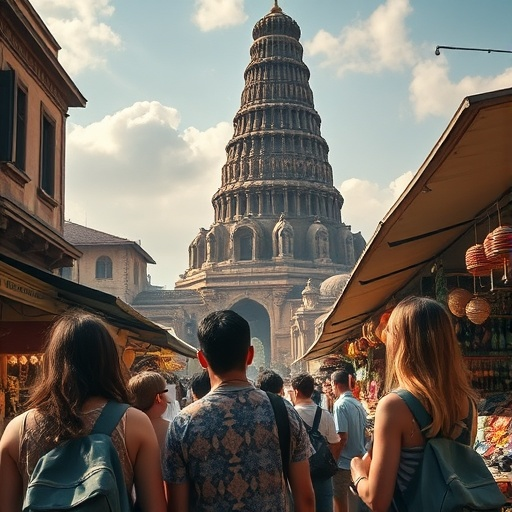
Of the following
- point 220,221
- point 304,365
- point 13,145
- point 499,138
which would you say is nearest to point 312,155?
point 220,221

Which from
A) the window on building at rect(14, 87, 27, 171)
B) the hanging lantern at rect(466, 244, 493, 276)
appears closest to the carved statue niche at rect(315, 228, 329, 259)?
the window on building at rect(14, 87, 27, 171)

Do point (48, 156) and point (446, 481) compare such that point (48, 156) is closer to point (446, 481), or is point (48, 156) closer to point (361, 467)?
point (361, 467)

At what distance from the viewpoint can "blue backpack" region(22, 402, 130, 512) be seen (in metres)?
2.61

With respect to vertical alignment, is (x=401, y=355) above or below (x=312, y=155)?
below

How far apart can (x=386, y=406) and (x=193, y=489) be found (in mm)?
771

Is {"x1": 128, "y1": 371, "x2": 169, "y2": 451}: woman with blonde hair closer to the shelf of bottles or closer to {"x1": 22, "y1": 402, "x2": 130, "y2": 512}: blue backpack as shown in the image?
{"x1": 22, "y1": 402, "x2": 130, "y2": 512}: blue backpack

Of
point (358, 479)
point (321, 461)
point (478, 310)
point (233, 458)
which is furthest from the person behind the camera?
point (478, 310)

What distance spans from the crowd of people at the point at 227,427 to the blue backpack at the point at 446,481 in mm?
36

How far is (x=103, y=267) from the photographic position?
62781 mm

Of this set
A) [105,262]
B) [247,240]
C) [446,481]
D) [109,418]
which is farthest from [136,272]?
[446,481]

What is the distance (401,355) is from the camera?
3.01 m

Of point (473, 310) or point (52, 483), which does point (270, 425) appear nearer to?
point (52, 483)

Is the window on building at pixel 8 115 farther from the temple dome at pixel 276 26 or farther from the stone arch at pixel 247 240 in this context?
the temple dome at pixel 276 26

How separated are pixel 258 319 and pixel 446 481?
67.9 meters
